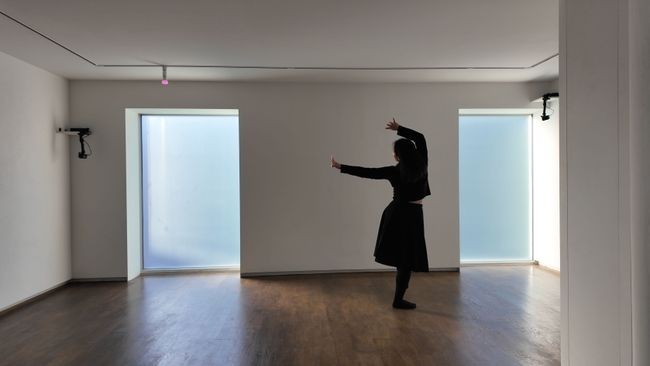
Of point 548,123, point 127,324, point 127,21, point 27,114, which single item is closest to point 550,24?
point 548,123

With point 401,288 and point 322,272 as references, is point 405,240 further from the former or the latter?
point 322,272

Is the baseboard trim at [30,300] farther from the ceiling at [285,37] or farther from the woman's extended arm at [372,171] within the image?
the woman's extended arm at [372,171]

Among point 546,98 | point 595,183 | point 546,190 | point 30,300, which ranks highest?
point 546,98

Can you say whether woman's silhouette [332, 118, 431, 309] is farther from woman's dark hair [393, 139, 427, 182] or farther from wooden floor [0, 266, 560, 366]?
wooden floor [0, 266, 560, 366]

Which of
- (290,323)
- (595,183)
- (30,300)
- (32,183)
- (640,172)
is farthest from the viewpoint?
(32,183)

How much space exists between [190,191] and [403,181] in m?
3.11

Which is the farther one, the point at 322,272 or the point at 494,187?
the point at 494,187

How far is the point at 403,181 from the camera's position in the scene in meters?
3.53

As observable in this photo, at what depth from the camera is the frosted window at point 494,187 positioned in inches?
222

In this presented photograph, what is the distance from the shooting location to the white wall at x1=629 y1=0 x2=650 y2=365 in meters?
1.58

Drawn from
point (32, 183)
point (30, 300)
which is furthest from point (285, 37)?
point (30, 300)

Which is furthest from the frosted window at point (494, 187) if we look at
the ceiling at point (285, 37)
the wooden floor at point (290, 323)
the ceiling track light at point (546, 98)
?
the ceiling at point (285, 37)

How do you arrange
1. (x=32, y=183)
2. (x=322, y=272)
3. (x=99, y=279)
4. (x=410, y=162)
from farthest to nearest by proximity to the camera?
(x=322, y=272) < (x=99, y=279) < (x=32, y=183) < (x=410, y=162)

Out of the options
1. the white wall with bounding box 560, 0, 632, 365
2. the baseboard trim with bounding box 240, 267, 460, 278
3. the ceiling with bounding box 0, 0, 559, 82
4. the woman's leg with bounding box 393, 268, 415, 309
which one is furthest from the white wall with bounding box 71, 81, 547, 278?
the white wall with bounding box 560, 0, 632, 365
